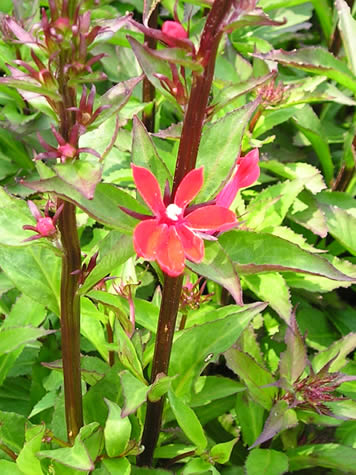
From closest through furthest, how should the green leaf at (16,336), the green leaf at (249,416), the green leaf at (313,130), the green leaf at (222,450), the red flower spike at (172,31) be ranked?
the red flower spike at (172,31)
the green leaf at (222,450)
the green leaf at (16,336)
the green leaf at (249,416)
the green leaf at (313,130)

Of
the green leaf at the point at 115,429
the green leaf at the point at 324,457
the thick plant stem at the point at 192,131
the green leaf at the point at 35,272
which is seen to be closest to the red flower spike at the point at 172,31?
the thick plant stem at the point at 192,131

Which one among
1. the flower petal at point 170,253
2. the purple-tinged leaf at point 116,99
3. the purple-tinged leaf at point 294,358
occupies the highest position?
the purple-tinged leaf at point 116,99

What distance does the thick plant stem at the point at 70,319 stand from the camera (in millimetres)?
680

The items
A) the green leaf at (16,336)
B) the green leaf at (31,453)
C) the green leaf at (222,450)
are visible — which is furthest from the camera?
the green leaf at (16,336)

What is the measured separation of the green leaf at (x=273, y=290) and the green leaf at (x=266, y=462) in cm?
25

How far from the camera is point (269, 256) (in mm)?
707

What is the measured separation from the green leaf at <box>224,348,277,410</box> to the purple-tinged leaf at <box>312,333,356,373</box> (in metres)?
0.11

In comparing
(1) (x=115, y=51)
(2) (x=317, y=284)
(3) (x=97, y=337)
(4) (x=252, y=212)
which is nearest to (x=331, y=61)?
(4) (x=252, y=212)

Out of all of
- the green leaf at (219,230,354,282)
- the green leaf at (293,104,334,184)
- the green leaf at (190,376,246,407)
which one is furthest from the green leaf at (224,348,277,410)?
the green leaf at (293,104,334,184)

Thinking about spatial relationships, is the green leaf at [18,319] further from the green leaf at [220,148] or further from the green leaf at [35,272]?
the green leaf at [220,148]

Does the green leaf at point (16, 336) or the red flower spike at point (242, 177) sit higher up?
the red flower spike at point (242, 177)

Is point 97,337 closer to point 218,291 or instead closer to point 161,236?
point 218,291

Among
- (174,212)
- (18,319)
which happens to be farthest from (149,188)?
(18,319)

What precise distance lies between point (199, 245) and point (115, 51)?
110cm
